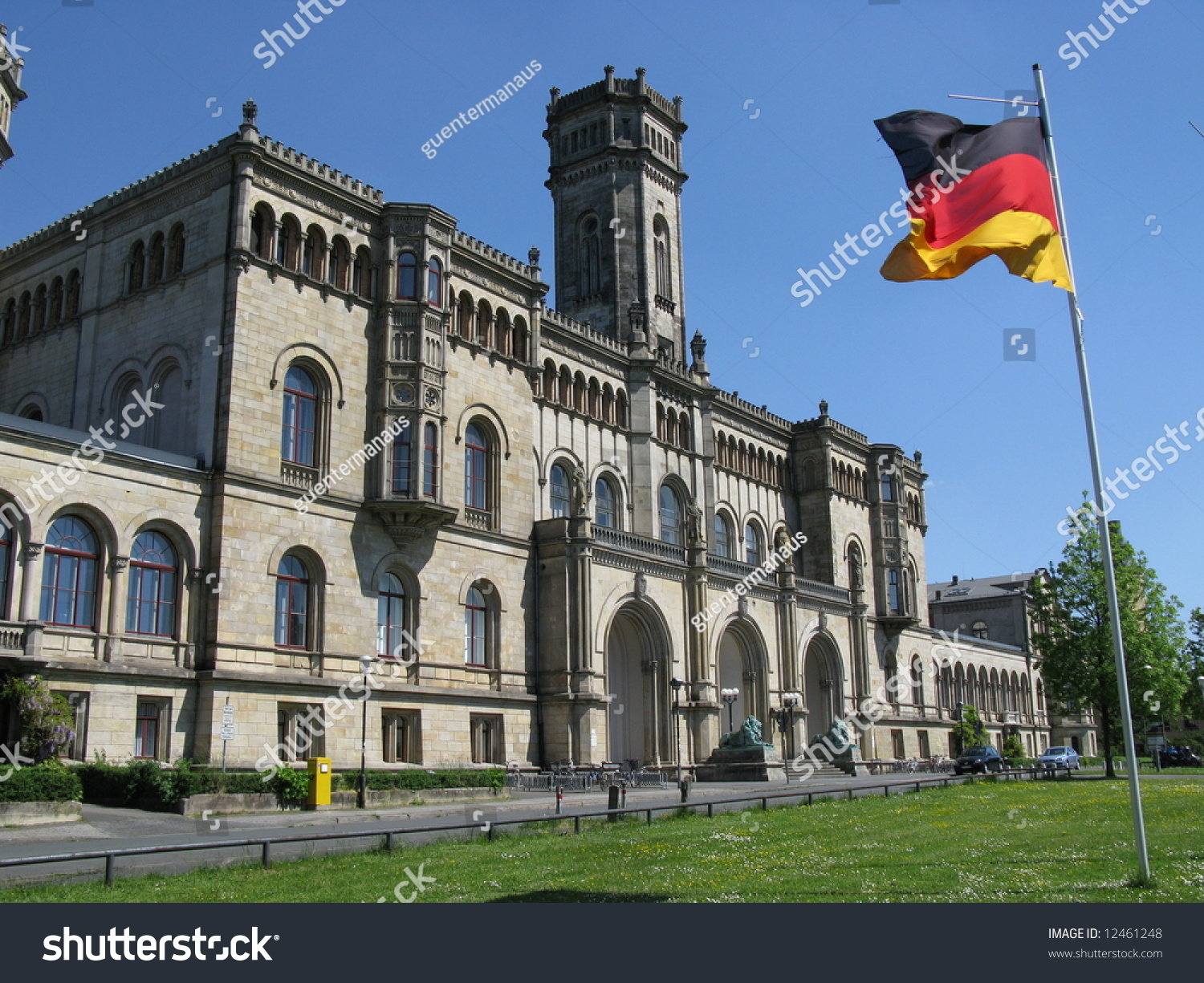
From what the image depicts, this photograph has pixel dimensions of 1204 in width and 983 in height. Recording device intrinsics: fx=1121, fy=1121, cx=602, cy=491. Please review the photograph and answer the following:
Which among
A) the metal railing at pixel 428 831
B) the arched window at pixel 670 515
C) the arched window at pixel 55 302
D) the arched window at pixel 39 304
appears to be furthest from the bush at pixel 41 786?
the arched window at pixel 670 515

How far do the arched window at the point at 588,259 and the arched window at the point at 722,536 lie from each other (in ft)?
48.9

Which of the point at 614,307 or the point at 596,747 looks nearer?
the point at 596,747

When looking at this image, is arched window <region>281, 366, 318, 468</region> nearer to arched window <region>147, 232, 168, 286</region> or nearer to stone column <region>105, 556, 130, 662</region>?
arched window <region>147, 232, 168, 286</region>

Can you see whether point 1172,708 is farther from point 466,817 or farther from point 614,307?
point 466,817

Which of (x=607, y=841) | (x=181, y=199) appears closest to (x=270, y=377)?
(x=181, y=199)

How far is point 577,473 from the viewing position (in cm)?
5156

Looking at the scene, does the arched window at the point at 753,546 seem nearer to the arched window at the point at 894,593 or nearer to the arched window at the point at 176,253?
the arched window at the point at 894,593

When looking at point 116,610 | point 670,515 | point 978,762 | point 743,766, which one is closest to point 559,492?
point 670,515

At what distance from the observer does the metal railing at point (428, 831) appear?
16.1 metres

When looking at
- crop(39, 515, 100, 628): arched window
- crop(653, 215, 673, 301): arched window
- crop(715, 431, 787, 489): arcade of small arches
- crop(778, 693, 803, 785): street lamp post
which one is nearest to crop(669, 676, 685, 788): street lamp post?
crop(778, 693, 803, 785): street lamp post

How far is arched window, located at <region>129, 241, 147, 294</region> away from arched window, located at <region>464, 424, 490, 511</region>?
13274mm

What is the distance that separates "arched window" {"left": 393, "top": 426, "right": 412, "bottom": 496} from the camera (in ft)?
135
